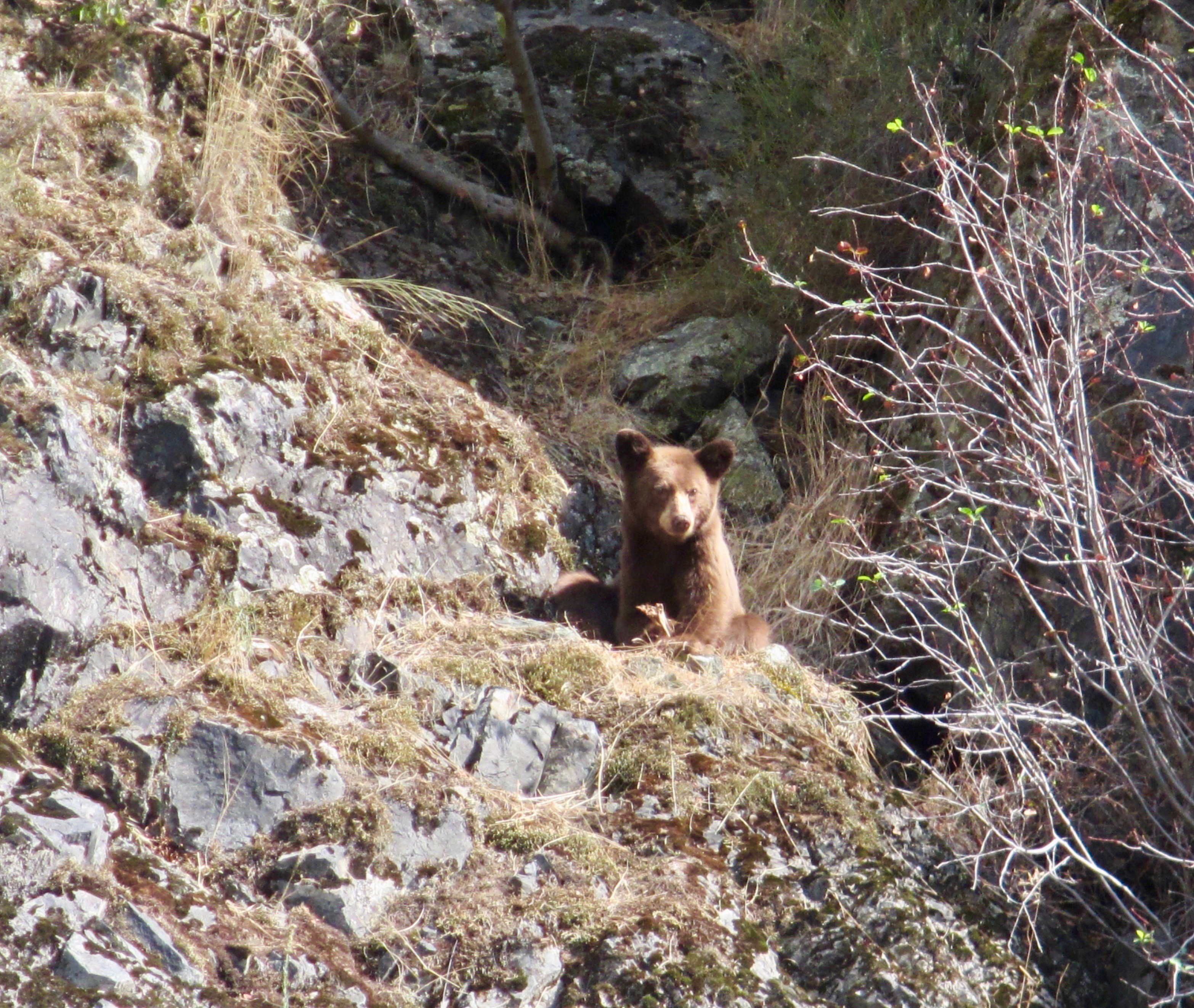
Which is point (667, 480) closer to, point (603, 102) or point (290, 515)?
point (290, 515)

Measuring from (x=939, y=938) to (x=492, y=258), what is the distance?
543 centimetres

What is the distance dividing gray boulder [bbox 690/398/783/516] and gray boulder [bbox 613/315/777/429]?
19cm

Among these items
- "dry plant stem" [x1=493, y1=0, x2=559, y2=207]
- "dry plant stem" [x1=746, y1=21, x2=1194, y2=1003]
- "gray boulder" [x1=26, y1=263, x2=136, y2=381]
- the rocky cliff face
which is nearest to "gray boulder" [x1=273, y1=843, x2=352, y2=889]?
the rocky cliff face

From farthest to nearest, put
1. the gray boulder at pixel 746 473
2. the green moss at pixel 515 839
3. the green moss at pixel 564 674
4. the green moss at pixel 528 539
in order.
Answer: the gray boulder at pixel 746 473 < the green moss at pixel 528 539 < the green moss at pixel 564 674 < the green moss at pixel 515 839

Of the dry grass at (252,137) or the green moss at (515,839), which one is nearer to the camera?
the green moss at (515,839)

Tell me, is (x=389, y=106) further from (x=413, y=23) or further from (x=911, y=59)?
(x=911, y=59)

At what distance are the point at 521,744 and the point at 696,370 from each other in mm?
3466

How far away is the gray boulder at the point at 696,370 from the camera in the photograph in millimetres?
7453

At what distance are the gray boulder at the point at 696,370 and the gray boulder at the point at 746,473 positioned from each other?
19 centimetres

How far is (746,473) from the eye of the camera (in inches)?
282

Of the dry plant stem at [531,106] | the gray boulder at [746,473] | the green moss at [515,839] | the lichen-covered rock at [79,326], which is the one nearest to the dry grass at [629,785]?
the green moss at [515,839]

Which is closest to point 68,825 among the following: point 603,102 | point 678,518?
point 678,518

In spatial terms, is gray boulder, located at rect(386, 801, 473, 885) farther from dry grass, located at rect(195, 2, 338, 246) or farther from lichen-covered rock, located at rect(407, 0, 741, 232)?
lichen-covered rock, located at rect(407, 0, 741, 232)

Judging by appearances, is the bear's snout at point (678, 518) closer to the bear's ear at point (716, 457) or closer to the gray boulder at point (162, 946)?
the bear's ear at point (716, 457)
